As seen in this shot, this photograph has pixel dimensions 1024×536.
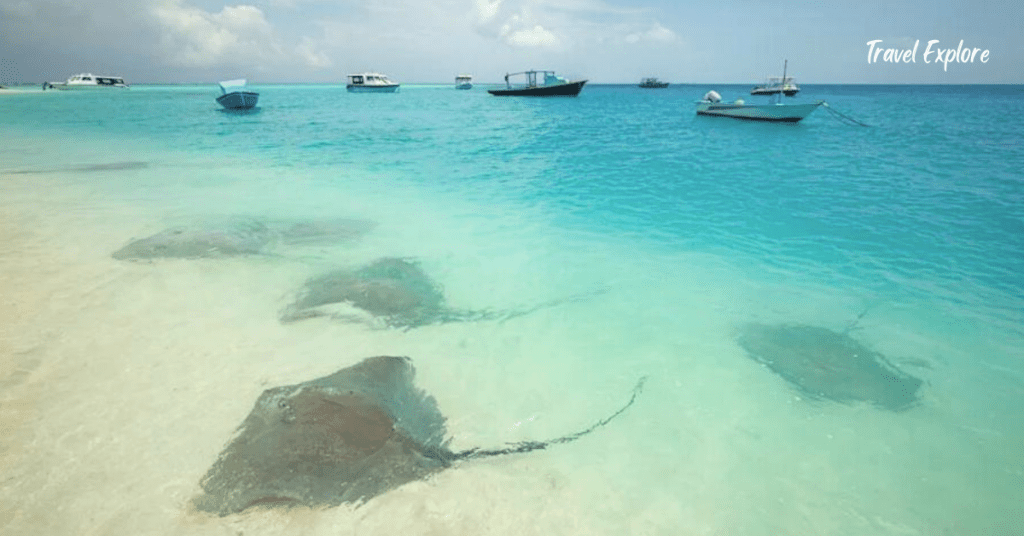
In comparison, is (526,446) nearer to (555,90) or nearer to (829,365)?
(829,365)

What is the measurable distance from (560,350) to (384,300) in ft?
9.03

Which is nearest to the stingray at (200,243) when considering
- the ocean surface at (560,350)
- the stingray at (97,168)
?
the ocean surface at (560,350)

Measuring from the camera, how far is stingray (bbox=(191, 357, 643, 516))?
3434 mm

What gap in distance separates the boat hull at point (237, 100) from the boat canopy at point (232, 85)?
2.94 ft

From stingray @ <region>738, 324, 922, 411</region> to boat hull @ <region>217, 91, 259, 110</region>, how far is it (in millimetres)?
48633

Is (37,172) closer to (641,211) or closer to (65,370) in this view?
(65,370)

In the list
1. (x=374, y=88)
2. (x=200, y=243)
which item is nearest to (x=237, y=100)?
(x=200, y=243)

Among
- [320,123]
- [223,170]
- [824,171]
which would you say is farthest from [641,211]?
[320,123]

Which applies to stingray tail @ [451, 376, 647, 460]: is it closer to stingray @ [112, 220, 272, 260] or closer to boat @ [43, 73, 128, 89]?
stingray @ [112, 220, 272, 260]

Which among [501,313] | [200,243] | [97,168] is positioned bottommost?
[501,313]

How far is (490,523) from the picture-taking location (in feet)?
11.3

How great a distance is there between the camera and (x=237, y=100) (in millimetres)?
42688

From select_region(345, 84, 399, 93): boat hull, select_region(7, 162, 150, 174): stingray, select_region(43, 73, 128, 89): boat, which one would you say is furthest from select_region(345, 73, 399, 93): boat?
select_region(7, 162, 150, 174): stingray

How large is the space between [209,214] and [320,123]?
2799 centimetres
